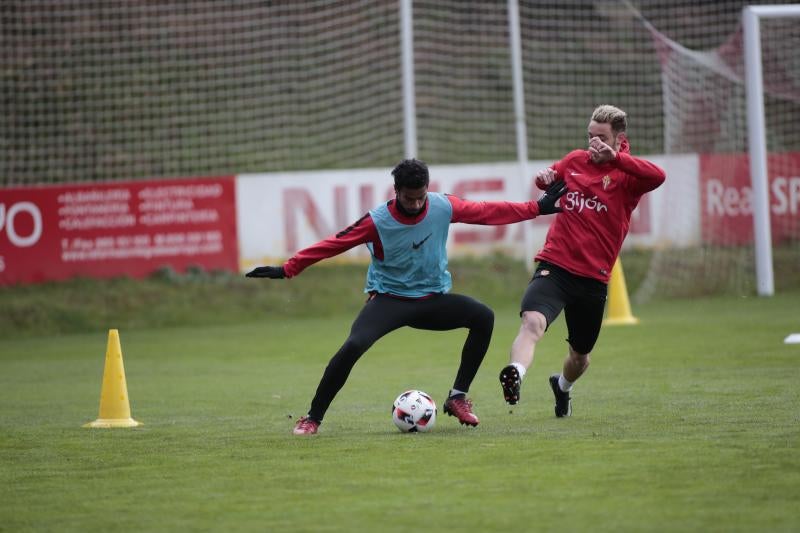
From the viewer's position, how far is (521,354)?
805 centimetres

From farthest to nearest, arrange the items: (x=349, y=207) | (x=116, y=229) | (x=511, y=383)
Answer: (x=349, y=207) → (x=116, y=229) → (x=511, y=383)

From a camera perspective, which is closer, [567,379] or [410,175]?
[410,175]

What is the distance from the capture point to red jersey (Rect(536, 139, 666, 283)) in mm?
8539

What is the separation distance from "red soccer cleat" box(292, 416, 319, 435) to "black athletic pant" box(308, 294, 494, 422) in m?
0.04

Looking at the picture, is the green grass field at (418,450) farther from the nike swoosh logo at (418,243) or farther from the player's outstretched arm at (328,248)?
the nike swoosh logo at (418,243)

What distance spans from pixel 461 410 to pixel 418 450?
1.03 meters

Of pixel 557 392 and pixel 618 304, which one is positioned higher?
pixel 618 304

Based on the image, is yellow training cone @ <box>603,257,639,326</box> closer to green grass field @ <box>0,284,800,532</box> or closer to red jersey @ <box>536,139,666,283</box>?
green grass field @ <box>0,284,800,532</box>

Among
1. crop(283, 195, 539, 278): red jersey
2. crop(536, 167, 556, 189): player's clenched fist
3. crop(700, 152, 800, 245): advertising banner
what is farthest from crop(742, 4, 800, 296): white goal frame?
crop(283, 195, 539, 278): red jersey

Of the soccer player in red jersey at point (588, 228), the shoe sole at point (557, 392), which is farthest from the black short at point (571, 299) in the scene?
the shoe sole at point (557, 392)

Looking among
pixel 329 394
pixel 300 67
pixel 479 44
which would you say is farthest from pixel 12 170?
pixel 329 394

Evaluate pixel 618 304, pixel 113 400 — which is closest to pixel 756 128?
pixel 618 304

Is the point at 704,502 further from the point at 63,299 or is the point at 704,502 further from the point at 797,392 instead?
the point at 63,299

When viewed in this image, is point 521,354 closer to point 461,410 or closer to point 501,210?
point 461,410
